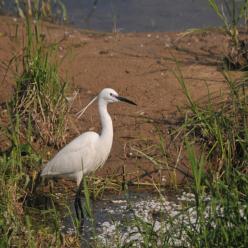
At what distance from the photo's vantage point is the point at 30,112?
7.75 m

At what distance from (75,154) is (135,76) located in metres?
1.99

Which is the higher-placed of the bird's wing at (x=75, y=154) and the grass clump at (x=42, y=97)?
the grass clump at (x=42, y=97)

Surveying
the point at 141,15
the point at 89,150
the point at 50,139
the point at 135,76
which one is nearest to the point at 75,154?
the point at 89,150

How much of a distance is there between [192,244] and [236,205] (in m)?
0.33

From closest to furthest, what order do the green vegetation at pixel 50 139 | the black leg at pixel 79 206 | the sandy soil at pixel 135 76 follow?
the green vegetation at pixel 50 139
the black leg at pixel 79 206
the sandy soil at pixel 135 76

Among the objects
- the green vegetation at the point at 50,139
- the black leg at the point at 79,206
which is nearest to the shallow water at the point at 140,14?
the green vegetation at the point at 50,139

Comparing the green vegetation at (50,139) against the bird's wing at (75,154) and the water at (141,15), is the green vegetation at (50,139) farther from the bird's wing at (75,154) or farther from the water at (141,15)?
the water at (141,15)

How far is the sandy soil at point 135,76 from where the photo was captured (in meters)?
7.99

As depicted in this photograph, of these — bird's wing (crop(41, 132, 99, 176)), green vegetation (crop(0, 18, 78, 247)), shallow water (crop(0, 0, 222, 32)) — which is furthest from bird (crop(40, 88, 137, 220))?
shallow water (crop(0, 0, 222, 32))

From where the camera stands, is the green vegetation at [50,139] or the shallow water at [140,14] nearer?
the green vegetation at [50,139]

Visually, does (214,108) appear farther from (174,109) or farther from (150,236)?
(150,236)

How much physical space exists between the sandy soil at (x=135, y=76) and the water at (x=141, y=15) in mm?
1482

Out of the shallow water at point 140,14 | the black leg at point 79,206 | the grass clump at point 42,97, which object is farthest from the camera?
the shallow water at point 140,14

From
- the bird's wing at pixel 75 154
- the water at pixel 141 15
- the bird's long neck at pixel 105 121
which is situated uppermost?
the water at pixel 141 15
